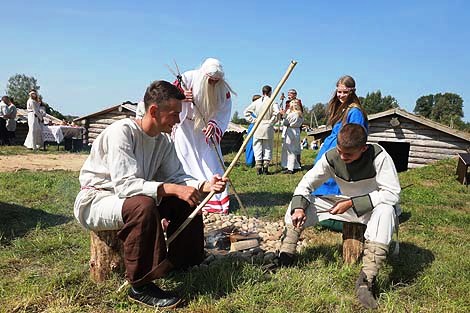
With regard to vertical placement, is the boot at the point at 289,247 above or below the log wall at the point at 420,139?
below

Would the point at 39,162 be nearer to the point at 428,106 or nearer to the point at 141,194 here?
the point at 141,194

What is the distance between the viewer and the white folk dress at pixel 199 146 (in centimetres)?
545

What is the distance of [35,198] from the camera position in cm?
579

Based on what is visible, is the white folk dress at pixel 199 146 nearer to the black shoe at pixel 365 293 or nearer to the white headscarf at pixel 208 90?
the white headscarf at pixel 208 90

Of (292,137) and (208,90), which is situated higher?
(208,90)

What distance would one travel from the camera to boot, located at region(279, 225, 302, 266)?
3.43m

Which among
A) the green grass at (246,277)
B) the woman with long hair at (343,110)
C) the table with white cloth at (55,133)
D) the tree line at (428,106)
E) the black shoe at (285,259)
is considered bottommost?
the green grass at (246,277)

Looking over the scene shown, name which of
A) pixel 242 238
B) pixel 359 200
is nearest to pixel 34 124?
pixel 242 238

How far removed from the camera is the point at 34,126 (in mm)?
13000

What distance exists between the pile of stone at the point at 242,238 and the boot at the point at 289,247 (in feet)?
0.28

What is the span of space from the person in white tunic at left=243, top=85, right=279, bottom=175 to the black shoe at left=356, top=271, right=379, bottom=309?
261 inches

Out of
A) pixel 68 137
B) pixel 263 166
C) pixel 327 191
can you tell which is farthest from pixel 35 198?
pixel 68 137

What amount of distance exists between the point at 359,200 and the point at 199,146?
284 centimetres

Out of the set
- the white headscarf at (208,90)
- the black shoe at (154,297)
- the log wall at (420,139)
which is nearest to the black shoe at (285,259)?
the black shoe at (154,297)
